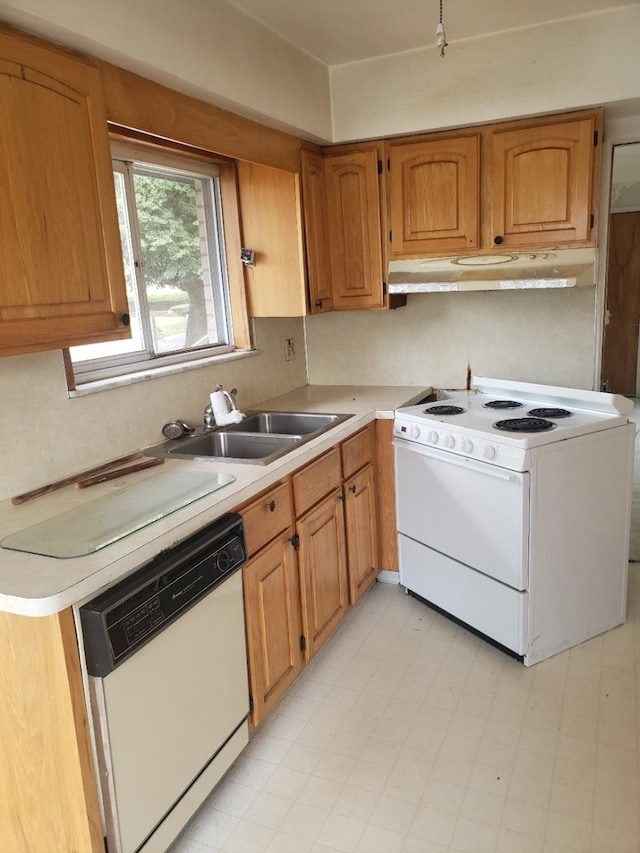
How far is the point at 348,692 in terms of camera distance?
2.35 m

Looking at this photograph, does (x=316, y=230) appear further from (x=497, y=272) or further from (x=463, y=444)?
(x=463, y=444)

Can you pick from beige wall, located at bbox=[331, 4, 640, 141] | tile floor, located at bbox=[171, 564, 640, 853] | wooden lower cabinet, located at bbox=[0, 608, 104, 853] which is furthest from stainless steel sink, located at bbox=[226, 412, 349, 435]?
wooden lower cabinet, located at bbox=[0, 608, 104, 853]

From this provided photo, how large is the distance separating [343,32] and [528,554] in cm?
223

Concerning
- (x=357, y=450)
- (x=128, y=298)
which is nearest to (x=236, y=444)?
(x=357, y=450)

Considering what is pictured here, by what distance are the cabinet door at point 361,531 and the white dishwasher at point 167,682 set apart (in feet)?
2.97

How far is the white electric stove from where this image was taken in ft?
7.68

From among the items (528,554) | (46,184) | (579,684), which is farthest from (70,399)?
(579,684)

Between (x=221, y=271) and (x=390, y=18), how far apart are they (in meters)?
1.28

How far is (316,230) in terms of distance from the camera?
122 inches

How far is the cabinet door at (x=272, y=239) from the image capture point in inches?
117

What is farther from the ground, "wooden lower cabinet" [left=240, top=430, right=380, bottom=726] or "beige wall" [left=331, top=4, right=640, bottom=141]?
"beige wall" [left=331, top=4, right=640, bottom=141]

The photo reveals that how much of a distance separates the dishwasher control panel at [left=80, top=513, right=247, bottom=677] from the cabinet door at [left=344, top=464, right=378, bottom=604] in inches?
36.9

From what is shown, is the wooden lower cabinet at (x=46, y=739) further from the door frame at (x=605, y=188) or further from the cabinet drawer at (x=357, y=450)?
the door frame at (x=605, y=188)

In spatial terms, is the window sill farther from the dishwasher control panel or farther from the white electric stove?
the white electric stove
